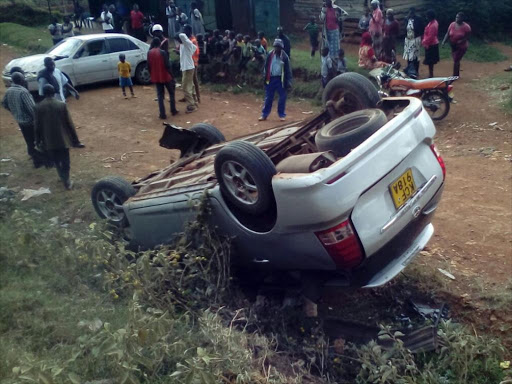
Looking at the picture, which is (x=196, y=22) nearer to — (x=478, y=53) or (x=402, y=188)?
(x=478, y=53)

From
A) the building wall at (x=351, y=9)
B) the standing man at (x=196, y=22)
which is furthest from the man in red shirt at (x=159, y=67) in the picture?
the building wall at (x=351, y=9)

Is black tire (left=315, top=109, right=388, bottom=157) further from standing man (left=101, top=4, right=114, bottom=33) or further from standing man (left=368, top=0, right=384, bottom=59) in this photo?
standing man (left=101, top=4, right=114, bottom=33)

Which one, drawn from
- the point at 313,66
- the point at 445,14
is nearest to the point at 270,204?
the point at 313,66

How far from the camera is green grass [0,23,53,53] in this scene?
19969 mm

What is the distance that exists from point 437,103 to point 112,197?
7.11 metres

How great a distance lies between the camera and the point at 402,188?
14.0 ft

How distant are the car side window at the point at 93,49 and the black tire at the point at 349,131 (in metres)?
11.9

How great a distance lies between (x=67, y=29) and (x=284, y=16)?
22.5ft

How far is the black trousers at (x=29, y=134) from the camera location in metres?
9.35

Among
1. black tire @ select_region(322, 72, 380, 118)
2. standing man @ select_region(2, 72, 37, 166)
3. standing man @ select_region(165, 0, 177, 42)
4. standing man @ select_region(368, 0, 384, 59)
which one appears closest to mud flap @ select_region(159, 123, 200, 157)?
black tire @ select_region(322, 72, 380, 118)

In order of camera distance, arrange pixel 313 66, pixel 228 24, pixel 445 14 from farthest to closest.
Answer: pixel 228 24 < pixel 445 14 < pixel 313 66

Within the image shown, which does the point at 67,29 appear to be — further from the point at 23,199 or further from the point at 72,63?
the point at 23,199

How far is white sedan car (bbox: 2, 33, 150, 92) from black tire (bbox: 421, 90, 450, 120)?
7.75m

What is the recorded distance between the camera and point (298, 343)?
4.32 meters
